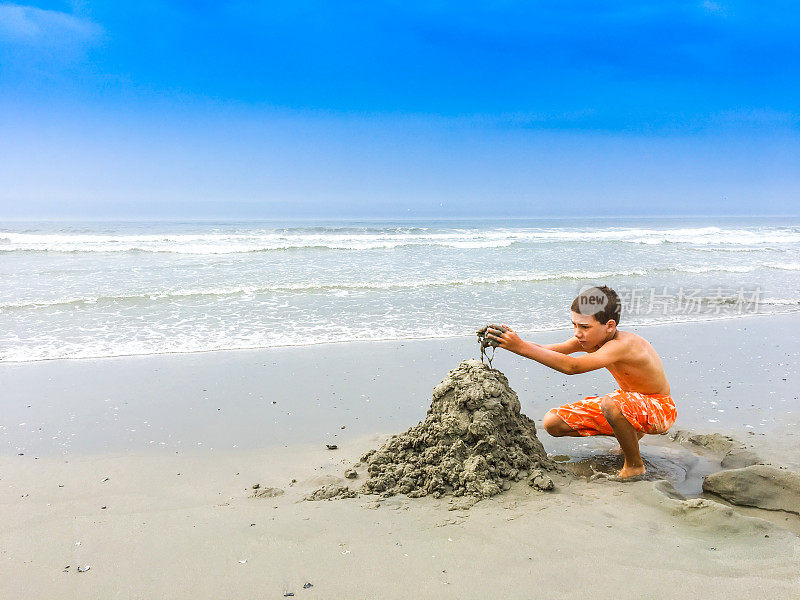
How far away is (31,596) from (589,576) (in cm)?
246

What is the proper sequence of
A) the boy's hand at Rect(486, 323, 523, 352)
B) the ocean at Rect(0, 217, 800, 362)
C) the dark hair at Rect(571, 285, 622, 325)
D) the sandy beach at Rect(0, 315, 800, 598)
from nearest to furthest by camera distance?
the sandy beach at Rect(0, 315, 800, 598), the boy's hand at Rect(486, 323, 523, 352), the dark hair at Rect(571, 285, 622, 325), the ocean at Rect(0, 217, 800, 362)

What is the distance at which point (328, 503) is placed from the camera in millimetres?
3225

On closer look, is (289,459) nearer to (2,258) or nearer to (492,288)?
(492,288)

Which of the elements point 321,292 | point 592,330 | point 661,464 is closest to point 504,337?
point 592,330

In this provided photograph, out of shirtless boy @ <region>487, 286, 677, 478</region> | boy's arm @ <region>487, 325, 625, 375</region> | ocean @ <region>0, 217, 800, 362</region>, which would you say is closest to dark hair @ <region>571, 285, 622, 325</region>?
shirtless boy @ <region>487, 286, 677, 478</region>

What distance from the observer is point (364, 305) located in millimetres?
10227

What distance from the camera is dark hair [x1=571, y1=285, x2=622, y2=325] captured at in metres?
3.53

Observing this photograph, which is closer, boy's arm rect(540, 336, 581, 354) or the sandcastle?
the sandcastle

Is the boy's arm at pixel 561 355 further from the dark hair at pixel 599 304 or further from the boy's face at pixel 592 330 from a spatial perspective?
the dark hair at pixel 599 304

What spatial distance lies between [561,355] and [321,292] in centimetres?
879

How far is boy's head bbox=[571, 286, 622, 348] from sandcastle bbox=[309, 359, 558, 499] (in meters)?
0.65

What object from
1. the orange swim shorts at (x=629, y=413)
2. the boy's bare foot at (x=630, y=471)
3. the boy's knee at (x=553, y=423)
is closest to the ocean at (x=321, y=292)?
the boy's knee at (x=553, y=423)

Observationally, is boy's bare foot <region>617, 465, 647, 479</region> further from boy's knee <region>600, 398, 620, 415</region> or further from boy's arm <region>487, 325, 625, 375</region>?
boy's arm <region>487, 325, 625, 375</region>

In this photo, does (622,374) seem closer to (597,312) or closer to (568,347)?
(568,347)
